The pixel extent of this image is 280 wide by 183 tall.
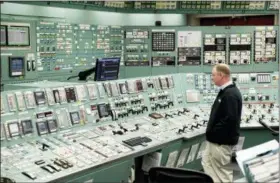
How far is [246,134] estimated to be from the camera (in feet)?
18.9

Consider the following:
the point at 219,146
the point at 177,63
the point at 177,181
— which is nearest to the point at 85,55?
the point at 177,63

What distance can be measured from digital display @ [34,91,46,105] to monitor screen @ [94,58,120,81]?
31.2 inches

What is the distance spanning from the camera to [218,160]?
445cm

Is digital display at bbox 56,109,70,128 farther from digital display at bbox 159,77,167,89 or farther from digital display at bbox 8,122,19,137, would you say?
digital display at bbox 159,77,167,89

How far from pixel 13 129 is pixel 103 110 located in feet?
3.84

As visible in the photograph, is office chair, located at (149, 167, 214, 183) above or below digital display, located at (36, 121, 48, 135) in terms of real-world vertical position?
below

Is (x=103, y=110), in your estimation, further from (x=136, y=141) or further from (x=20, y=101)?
(x=20, y=101)

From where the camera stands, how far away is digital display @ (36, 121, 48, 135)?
404cm

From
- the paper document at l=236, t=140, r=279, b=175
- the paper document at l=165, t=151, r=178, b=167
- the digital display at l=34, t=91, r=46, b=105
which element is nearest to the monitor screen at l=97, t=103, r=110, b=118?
the digital display at l=34, t=91, r=46, b=105

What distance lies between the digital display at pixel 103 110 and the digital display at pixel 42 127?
0.74m

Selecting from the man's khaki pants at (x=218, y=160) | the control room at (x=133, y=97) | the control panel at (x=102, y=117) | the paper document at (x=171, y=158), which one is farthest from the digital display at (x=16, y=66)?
the man's khaki pants at (x=218, y=160)

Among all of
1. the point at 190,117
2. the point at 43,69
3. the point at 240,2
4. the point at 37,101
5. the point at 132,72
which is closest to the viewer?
the point at 37,101

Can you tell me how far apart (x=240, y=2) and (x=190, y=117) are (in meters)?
3.16

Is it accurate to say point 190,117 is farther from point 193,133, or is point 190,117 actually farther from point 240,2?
point 240,2
